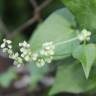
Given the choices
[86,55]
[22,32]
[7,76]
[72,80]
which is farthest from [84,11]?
[22,32]

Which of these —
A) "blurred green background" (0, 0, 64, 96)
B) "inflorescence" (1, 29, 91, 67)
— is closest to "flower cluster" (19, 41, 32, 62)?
"inflorescence" (1, 29, 91, 67)

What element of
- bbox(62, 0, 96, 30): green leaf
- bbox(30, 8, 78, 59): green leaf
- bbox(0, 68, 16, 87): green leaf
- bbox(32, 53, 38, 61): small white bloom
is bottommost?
bbox(32, 53, 38, 61): small white bloom

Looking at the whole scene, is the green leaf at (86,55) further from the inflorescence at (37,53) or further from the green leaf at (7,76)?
the green leaf at (7,76)

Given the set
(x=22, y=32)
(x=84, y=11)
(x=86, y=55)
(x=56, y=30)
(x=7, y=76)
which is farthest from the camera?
(x=22, y=32)

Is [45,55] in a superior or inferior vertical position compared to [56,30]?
inferior

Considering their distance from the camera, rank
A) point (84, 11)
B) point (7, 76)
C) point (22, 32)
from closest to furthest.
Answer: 1. point (84, 11)
2. point (7, 76)
3. point (22, 32)

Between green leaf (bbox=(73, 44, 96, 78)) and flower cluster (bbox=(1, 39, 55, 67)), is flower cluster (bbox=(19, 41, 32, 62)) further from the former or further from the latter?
green leaf (bbox=(73, 44, 96, 78))

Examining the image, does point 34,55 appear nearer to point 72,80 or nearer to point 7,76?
point 72,80
